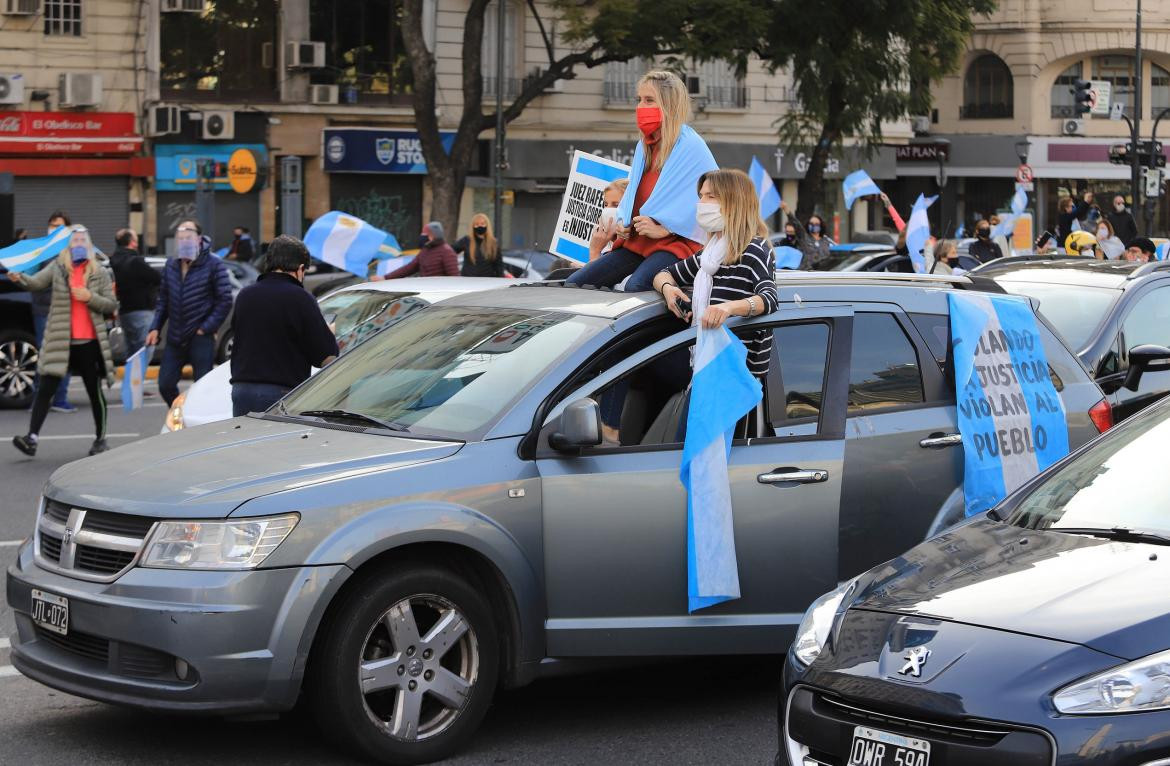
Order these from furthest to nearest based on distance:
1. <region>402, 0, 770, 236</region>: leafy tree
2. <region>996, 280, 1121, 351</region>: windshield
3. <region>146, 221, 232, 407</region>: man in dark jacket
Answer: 1. <region>402, 0, 770, 236</region>: leafy tree
2. <region>146, 221, 232, 407</region>: man in dark jacket
3. <region>996, 280, 1121, 351</region>: windshield

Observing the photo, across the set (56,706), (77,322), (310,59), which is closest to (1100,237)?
(77,322)

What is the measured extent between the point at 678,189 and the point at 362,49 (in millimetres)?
32840

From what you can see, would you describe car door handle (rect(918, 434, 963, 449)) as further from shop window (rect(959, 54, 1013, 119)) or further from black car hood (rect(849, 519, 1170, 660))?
shop window (rect(959, 54, 1013, 119))

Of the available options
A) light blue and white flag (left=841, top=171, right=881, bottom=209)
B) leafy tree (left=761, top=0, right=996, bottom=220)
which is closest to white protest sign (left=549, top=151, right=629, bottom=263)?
light blue and white flag (left=841, top=171, right=881, bottom=209)

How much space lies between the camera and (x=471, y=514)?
18.5ft

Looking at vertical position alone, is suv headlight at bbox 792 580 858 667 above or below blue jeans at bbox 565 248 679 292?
below

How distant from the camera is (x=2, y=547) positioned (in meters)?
9.65

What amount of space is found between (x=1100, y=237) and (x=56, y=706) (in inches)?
696

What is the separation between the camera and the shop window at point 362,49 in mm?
38219

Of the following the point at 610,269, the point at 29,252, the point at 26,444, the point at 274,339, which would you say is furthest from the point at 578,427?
the point at 29,252

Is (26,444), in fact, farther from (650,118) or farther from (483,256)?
(650,118)

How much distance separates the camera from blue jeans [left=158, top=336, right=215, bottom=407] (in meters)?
12.5

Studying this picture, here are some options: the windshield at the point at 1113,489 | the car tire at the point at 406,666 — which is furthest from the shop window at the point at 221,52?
the windshield at the point at 1113,489

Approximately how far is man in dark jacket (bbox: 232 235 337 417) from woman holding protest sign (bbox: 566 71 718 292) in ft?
7.14
